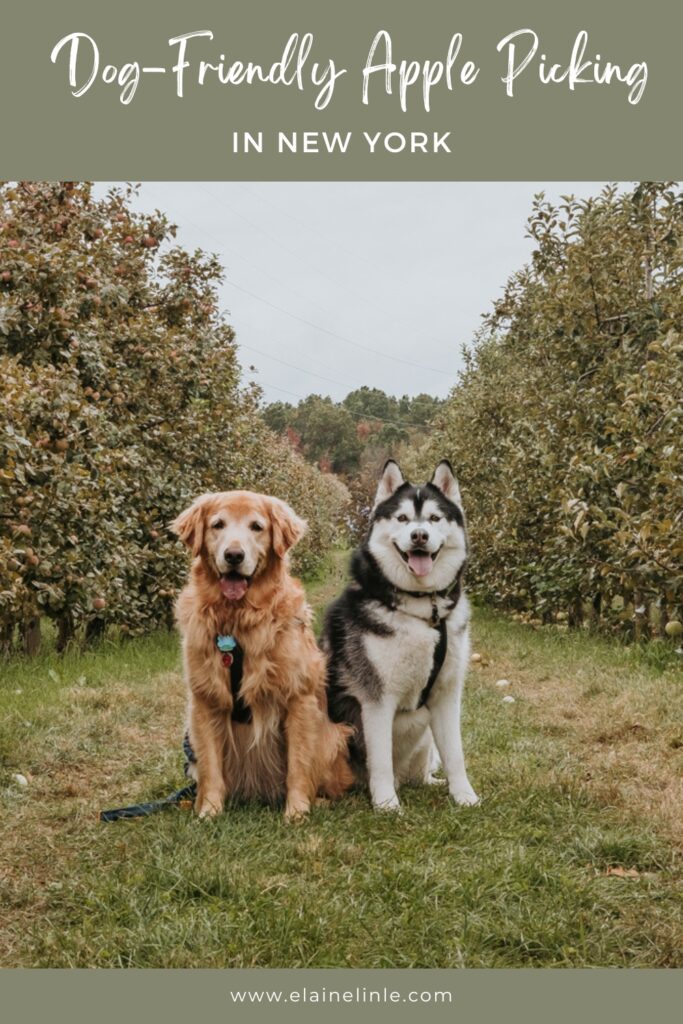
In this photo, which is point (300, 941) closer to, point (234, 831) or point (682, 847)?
point (234, 831)

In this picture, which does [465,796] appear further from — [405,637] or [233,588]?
[233,588]

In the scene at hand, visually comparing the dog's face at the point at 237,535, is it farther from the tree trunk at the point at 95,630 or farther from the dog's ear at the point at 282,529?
the tree trunk at the point at 95,630

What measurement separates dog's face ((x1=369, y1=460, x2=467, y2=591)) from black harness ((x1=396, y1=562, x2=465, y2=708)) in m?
0.03

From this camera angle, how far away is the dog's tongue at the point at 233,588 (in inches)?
163

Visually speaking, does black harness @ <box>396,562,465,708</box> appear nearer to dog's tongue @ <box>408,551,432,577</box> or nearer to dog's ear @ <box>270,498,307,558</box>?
dog's tongue @ <box>408,551,432,577</box>

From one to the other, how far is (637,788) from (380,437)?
54979 mm

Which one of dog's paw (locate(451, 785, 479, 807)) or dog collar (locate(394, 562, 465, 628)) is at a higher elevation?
dog collar (locate(394, 562, 465, 628))

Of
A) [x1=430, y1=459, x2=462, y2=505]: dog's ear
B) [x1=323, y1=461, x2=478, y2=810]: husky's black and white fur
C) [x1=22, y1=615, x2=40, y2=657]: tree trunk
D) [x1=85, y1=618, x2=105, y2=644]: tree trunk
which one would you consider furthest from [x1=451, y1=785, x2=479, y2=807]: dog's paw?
[x1=85, y1=618, x2=105, y2=644]: tree trunk

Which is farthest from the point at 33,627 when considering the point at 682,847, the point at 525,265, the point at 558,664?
the point at 525,265

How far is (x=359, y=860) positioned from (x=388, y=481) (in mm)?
1898

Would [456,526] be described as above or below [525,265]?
below

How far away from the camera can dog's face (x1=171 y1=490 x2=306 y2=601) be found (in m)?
4.08

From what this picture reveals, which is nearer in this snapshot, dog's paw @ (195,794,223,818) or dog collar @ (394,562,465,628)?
dog's paw @ (195,794,223,818)

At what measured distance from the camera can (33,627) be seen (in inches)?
337
